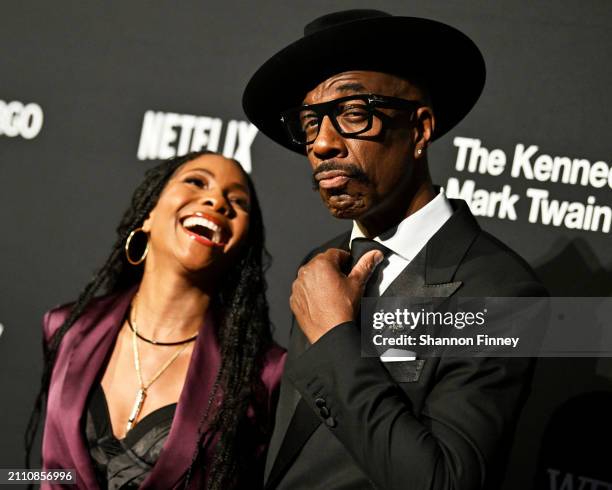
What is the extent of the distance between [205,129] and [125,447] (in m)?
1.25

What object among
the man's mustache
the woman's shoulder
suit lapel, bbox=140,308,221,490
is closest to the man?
the man's mustache

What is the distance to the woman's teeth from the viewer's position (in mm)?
2223

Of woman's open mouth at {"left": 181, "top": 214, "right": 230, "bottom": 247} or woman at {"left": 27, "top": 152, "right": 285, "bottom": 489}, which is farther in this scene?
woman's open mouth at {"left": 181, "top": 214, "right": 230, "bottom": 247}

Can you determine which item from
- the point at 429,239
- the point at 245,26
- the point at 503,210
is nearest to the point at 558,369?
the point at 503,210

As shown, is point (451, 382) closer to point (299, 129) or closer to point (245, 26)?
point (299, 129)

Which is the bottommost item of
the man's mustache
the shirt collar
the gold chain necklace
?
the gold chain necklace

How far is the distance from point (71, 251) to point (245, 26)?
1071 millimetres

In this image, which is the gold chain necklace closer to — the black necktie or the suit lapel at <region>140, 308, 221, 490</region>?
the suit lapel at <region>140, 308, 221, 490</region>

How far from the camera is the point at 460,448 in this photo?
1.33 m

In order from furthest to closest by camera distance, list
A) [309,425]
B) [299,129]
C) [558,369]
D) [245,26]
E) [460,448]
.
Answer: [245,26], [558,369], [299,129], [309,425], [460,448]

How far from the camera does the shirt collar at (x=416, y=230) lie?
5.47 feet

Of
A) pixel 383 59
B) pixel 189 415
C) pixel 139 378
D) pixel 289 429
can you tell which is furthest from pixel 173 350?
pixel 383 59

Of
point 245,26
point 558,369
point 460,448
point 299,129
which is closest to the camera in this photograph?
point 460,448

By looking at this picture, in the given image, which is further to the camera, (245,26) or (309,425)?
(245,26)
